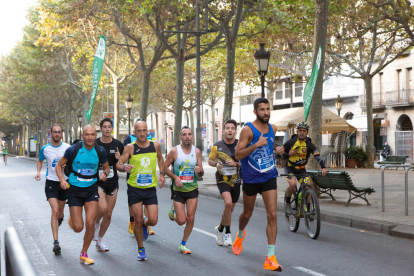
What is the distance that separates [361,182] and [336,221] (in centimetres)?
916

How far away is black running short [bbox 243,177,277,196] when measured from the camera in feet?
20.8

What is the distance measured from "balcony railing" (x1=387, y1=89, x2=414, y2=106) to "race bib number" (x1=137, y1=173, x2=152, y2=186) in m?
35.7

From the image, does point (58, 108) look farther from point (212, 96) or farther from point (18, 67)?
point (212, 96)

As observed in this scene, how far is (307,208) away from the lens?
28.2ft

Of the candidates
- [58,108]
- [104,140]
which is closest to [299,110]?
[104,140]

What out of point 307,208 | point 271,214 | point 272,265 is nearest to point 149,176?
point 271,214

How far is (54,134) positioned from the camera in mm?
7969

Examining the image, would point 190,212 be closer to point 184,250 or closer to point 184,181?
point 184,181

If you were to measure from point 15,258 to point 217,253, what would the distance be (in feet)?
20.0

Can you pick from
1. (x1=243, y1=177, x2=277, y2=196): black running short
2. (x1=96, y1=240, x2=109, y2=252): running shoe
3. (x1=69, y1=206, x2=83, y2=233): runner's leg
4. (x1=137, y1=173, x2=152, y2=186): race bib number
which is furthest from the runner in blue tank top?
(x1=96, y1=240, x2=109, y2=252): running shoe

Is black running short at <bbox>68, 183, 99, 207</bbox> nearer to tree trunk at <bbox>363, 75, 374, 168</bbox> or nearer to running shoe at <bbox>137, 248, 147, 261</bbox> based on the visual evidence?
running shoe at <bbox>137, 248, 147, 261</bbox>

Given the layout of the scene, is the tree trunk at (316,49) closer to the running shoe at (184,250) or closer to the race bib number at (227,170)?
the race bib number at (227,170)

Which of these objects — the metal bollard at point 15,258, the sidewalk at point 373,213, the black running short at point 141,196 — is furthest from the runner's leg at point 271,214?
the metal bollard at point 15,258

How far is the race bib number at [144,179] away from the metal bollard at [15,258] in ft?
17.5
